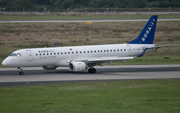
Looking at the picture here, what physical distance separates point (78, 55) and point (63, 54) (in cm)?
220

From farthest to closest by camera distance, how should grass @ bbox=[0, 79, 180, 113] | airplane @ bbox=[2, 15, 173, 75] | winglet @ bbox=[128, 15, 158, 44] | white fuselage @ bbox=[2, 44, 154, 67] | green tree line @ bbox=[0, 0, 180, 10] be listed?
green tree line @ bbox=[0, 0, 180, 10] → winglet @ bbox=[128, 15, 158, 44] → airplane @ bbox=[2, 15, 173, 75] → white fuselage @ bbox=[2, 44, 154, 67] → grass @ bbox=[0, 79, 180, 113]

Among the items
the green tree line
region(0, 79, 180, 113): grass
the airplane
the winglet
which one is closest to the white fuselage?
the airplane

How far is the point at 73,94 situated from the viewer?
78.8 feet

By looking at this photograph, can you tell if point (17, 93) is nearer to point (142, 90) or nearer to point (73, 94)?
point (73, 94)

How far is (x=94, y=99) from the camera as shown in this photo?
21.9 metres

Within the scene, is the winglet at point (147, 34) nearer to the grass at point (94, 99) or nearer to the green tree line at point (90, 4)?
the grass at point (94, 99)

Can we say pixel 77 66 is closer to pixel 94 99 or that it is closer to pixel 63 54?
pixel 63 54

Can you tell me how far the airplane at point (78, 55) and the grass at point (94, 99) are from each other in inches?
426

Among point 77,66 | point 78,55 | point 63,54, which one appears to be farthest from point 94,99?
point 78,55

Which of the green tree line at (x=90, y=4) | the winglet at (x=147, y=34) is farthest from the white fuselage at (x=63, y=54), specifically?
the green tree line at (x=90, y=4)

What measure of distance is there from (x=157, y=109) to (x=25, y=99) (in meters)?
9.36

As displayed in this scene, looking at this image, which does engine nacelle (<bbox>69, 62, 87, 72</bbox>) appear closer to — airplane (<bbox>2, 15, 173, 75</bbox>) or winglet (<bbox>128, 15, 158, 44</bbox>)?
airplane (<bbox>2, 15, 173, 75</bbox>)

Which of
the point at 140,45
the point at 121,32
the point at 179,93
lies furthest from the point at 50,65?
the point at 121,32

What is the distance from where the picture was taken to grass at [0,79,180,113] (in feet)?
62.0
